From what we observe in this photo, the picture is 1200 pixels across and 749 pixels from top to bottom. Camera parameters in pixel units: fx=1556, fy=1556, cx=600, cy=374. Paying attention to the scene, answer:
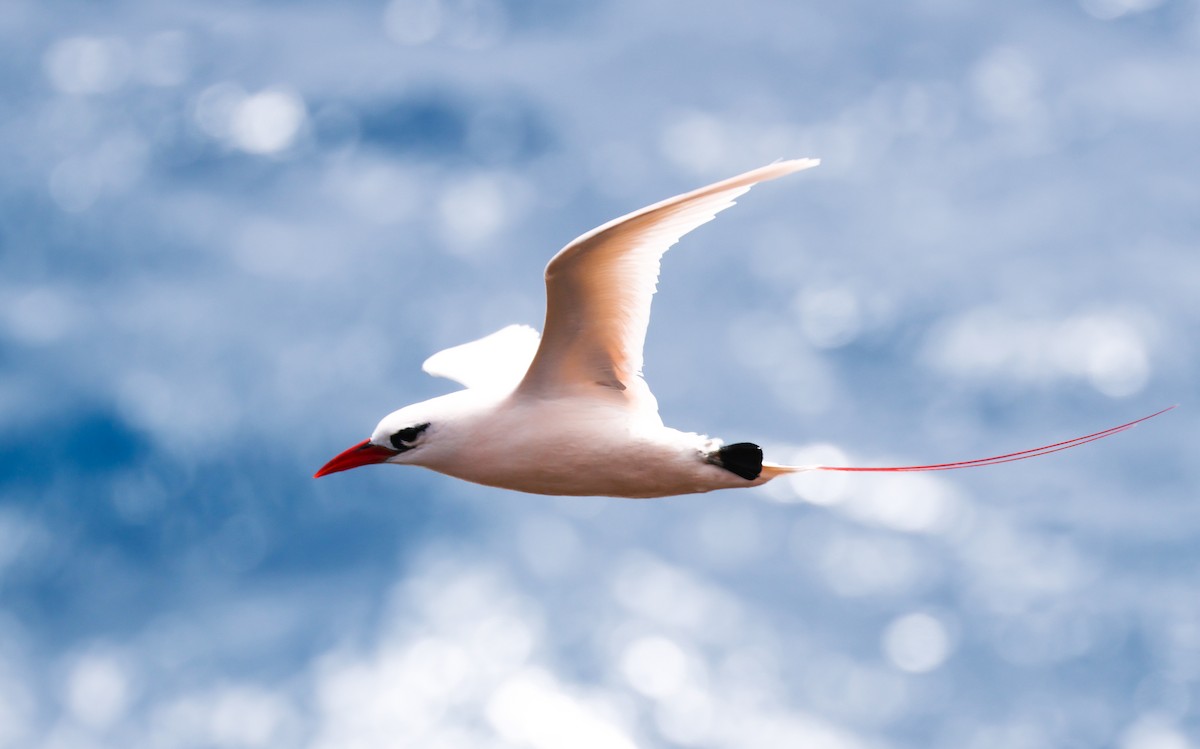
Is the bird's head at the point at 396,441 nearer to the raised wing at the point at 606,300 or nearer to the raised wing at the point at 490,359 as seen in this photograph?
the raised wing at the point at 606,300

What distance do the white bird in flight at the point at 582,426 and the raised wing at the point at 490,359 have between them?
6.77 feet

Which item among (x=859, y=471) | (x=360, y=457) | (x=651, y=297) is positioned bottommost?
(x=859, y=471)

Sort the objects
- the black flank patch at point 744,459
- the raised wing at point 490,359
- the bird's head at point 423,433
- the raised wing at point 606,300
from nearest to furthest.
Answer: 1. the raised wing at point 606,300
2. the black flank patch at point 744,459
3. the bird's head at point 423,433
4. the raised wing at point 490,359

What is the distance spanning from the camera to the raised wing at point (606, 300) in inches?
402

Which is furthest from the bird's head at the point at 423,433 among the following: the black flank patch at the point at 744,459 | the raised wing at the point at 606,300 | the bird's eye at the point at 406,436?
the black flank patch at the point at 744,459

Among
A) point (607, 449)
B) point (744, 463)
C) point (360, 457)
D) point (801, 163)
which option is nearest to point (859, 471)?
point (744, 463)

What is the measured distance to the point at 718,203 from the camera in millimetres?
9844

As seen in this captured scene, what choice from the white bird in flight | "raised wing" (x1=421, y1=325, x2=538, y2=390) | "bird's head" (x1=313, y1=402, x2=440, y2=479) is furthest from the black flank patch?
"raised wing" (x1=421, y1=325, x2=538, y2=390)

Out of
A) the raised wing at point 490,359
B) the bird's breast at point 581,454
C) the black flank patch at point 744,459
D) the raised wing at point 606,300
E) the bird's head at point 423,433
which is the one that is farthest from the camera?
the raised wing at point 490,359

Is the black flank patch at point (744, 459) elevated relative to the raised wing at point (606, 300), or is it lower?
lower

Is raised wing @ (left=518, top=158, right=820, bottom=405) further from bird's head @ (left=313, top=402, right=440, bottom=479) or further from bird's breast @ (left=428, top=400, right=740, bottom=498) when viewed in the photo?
bird's head @ (left=313, top=402, right=440, bottom=479)

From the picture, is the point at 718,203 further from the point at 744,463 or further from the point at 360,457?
the point at 360,457

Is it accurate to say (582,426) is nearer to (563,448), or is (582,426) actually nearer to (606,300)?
(563,448)

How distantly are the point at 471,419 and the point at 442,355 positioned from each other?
321cm
